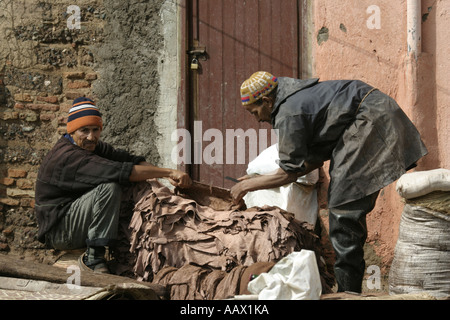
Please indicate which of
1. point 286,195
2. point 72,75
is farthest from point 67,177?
point 72,75

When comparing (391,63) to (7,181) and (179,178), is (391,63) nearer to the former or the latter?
(179,178)

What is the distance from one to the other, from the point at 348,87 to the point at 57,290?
2324 millimetres

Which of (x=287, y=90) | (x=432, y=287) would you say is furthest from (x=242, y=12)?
(x=432, y=287)

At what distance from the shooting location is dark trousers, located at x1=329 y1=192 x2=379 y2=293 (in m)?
4.30

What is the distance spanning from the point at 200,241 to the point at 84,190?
2.98 feet

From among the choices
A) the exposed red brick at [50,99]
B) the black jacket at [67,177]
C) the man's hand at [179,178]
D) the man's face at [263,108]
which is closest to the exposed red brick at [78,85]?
the exposed red brick at [50,99]

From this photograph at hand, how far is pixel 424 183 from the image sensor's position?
14.1 feet

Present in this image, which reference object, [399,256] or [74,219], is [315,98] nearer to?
[399,256]

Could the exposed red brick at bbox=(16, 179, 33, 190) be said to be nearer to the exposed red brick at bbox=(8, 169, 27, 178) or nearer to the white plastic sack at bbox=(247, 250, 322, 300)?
the exposed red brick at bbox=(8, 169, 27, 178)

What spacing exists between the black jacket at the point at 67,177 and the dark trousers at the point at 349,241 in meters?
1.49

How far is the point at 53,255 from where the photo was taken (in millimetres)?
6504

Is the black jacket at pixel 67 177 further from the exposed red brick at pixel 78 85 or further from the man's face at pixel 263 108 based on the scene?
the exposed red brick at pixel 78 85

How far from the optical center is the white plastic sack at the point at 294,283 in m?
3.42

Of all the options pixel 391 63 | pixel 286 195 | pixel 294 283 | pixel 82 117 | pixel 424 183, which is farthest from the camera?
pixel 391 63
